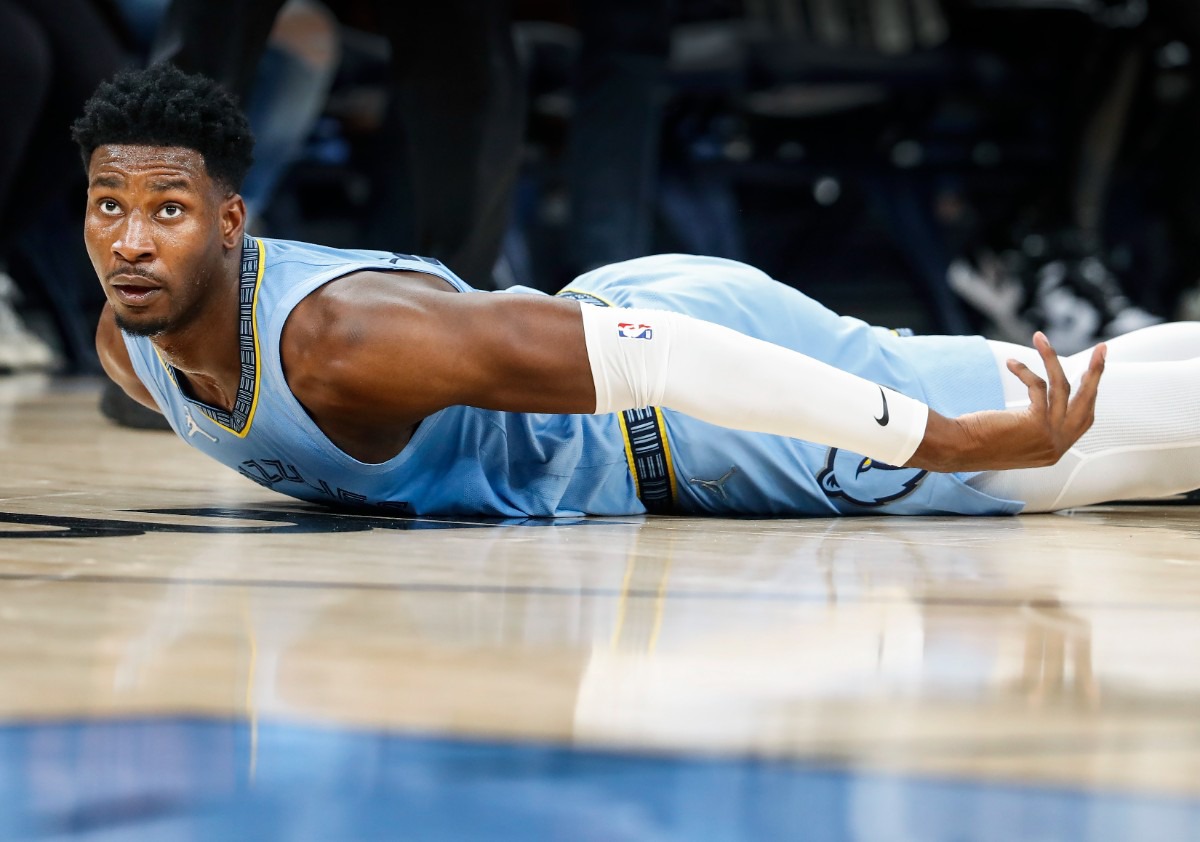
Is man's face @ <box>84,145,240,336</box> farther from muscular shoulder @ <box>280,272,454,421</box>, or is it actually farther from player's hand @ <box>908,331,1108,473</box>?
player's hand @ <box>908,331,1108,473</box>

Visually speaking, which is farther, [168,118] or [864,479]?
[864,479]

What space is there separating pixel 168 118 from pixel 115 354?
0.41 m

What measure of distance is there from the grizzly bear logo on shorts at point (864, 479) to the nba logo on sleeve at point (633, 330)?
329 millimetres

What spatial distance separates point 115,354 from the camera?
1561 mm

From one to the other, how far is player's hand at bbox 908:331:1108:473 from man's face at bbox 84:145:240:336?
0.64 metres

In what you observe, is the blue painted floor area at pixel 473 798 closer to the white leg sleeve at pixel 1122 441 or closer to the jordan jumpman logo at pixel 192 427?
the jordan jumpman logo at pixel 192 427

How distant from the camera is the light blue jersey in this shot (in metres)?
1.36

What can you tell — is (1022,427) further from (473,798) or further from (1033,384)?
(473,798)

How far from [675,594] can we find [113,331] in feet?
2.53

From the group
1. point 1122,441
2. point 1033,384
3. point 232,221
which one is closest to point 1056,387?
point 1033,384

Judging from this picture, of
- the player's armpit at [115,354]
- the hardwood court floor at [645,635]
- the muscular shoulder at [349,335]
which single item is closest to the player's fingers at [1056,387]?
the hardwood court floor at [645,635]

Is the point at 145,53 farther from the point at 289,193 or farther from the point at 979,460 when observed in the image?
the point at 979,460

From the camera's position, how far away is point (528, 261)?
551cm

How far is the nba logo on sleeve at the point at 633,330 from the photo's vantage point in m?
1.24
